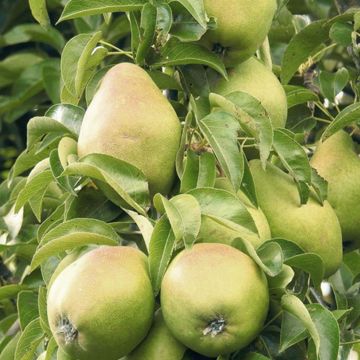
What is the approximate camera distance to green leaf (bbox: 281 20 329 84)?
179cm

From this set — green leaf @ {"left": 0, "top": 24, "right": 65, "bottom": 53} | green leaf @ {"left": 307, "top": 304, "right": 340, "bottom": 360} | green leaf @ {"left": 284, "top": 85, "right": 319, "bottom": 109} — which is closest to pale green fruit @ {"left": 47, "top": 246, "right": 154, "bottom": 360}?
green leaf @ {"left": 307, "top": 304, "right": 340, "bottom": 360}

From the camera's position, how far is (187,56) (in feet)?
4.86

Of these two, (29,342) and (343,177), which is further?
(343,177)

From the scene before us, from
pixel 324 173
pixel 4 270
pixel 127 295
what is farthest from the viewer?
pixel 4 270

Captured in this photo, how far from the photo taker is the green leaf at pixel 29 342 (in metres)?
1.47

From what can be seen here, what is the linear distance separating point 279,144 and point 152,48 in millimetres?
239

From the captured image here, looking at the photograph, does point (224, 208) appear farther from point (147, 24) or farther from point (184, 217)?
point (147, 24)

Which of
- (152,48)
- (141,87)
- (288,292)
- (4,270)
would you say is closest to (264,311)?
(288,292)

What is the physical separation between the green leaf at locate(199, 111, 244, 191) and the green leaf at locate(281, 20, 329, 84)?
419mm

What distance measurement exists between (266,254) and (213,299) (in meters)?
0.14

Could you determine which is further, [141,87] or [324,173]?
[324,173]

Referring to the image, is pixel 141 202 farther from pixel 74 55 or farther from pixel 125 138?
pixel 74 55

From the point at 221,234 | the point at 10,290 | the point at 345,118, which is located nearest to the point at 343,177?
the point at 345,118

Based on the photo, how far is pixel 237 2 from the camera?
149cm
